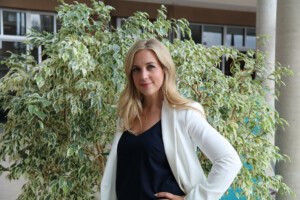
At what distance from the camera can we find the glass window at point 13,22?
8.95m

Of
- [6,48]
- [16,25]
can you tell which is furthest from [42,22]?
[6,48]

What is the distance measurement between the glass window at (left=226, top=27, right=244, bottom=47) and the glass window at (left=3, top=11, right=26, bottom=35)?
23.2 feet

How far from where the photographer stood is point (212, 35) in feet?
37.9

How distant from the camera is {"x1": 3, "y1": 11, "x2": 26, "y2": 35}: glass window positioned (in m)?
8.95

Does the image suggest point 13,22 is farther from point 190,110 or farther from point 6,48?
point 190,110

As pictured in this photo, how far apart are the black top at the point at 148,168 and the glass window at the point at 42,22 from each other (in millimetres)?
8527

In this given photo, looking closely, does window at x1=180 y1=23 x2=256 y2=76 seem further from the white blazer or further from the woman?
the white blazer

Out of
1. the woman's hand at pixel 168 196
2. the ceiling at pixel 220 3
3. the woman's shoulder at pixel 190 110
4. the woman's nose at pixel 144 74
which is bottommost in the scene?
the woman's hand at pixel 168 196

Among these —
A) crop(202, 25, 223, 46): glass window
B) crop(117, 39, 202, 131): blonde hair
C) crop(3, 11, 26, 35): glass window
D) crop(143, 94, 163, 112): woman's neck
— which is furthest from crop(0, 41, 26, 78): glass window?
crop(143, 94, 163, 112): woman's neck

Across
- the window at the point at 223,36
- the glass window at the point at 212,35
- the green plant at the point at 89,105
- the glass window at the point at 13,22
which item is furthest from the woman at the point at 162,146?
the glass window at the point at 212,35

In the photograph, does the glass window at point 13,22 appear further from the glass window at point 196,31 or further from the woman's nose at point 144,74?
the woman's nose at point 144,74

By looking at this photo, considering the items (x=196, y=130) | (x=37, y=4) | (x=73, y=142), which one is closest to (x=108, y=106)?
(x=73, y=142)

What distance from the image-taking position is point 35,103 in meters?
2.07

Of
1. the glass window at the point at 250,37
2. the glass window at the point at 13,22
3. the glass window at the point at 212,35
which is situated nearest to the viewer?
the glass window at the point at 13,22
